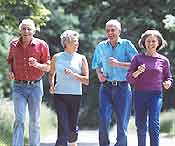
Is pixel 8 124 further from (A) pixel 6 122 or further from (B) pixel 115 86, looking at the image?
(B) pixel 115 86

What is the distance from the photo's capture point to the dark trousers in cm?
1070

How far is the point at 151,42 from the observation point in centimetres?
1036

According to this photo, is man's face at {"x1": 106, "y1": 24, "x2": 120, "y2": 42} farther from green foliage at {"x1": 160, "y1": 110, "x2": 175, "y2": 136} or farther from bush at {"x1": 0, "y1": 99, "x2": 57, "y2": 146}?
green foliage at {"x1": 160, "y1": 110, "x2": 175, "y2": 136}

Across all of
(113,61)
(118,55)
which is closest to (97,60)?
(118,55)

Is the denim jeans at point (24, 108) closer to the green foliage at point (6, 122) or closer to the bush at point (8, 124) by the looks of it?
the bush at point (8, 124)

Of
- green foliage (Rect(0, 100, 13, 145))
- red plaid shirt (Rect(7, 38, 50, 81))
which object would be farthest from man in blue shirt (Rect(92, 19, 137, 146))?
green foliage (Rect(0, 100, 13, 145))

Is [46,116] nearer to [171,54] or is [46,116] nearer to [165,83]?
[171,54]

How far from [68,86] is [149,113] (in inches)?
55.2

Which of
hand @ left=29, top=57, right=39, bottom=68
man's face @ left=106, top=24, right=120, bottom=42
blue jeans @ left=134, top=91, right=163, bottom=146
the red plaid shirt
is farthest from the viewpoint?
man's face @ left=106, top=24, right=120, bottom=42

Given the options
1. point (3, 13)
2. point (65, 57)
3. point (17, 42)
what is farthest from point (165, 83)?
point (3, 13)

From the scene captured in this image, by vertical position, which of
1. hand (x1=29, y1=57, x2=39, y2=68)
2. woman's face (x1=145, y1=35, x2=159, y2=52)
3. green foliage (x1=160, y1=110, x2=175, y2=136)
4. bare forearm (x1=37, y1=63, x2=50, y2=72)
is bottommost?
green foliage (x1=160, y1=110, x2=175, y2=136)

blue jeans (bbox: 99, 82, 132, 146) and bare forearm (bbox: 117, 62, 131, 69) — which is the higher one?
bare forearm (bbox: 117, 62, 131, 69)

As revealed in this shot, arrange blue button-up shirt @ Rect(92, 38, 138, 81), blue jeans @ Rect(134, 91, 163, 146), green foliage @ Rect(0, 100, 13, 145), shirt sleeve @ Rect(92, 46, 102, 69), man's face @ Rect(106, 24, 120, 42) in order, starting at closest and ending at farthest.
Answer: blue jeans @ Rect(134, 91, 163, 146) < man's face @ Rect(106, 24, 120, 42) < blue button-up shirt @ Rect(92, 38, 138, 81) < shirt sleeve @ Rect(92, 46, 102, 69) < green foliage @ Rect(0, 100, 13, 145)

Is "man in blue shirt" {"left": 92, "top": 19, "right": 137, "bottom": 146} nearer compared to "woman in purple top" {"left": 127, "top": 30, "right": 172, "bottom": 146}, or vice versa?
"woman in purple top" {"left": 127, "top": 30, "right": 172, "bottom": 146}
